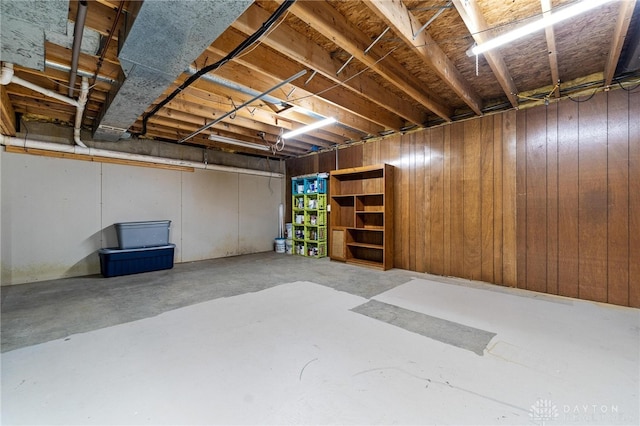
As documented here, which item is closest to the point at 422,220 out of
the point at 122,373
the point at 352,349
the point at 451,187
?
the point at 451,187

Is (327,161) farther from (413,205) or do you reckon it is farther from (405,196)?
(413,205)

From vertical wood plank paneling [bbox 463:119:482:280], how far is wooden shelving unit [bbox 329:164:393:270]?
4.23 feet

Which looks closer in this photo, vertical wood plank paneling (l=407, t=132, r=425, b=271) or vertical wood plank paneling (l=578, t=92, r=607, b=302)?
vertical wood plank paneling (l=578, t=92, r=607, b=302)

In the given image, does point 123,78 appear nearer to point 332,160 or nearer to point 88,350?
point 88,350

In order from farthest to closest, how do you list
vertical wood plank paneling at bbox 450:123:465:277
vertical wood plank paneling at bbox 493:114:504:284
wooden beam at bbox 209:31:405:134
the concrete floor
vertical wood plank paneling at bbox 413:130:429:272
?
1. vertical wood plank paneling at bbox 413:130:429:272
2. vertical wood plank paneling at bbox 450:123:465:277
3. vertical wood plank paneling at bbox 493:114:504:284
4. wooden beam at bbox 209:31:405:134
5. the concrete floor

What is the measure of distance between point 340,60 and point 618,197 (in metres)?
3.59

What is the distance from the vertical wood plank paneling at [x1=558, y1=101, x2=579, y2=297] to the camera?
10.6ft

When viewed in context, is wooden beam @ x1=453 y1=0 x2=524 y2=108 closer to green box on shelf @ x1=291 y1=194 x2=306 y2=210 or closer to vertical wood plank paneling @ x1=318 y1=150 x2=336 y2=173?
vertical wood plank paneling @ x1=318 y1=150 x2=336 y2=173

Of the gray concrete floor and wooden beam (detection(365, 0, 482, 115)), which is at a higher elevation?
wooden beam (detection(365, 0, 482, 115))

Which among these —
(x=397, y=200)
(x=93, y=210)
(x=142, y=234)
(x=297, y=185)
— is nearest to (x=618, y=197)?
(x=397, y=200)

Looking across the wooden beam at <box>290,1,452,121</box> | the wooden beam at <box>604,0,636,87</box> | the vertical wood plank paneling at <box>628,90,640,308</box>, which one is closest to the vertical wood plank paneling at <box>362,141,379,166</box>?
the wooden beam at <box>290,1,452,121</box>

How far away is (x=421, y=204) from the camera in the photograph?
464 centimetres

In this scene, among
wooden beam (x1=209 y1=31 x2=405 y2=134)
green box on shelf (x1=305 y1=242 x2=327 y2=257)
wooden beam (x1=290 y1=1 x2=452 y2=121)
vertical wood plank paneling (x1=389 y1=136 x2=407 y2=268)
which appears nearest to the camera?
wooden beam (x1=290 y1=1 x2=452 y2=121)

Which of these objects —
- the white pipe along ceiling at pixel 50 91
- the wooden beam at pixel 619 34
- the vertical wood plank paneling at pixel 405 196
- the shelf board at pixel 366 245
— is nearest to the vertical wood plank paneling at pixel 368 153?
the vertical wood plank paneling at pixel 405 196
